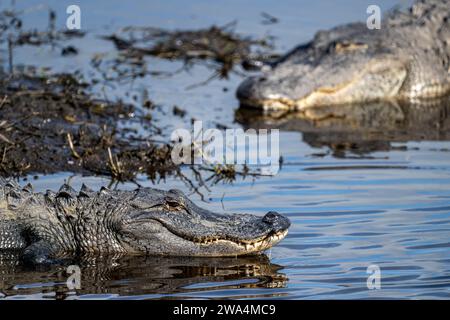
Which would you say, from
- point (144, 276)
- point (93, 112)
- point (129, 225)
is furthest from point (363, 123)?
point (144, 276)

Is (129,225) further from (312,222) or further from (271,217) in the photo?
(312,222)

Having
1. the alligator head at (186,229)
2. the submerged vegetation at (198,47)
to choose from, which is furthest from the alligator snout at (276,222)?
the submerged vegetation at (198,47)

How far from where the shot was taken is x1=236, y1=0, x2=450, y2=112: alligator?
46.7ft

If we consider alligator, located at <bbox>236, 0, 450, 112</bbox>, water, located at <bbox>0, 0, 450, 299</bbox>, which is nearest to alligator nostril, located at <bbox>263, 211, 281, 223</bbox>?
water, located at <bbox>0, 0, 450, 299</bbox>

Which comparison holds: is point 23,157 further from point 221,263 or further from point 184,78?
point 184,78

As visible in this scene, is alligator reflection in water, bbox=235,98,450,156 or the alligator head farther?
alligator reflection in water, bbox=235,98,450,156

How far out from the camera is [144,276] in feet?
26.9

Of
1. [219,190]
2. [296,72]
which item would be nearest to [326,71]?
[296,72]

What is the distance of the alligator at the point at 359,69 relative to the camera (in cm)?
1423

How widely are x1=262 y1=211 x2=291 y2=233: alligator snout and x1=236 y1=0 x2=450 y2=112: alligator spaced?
5.58 metres

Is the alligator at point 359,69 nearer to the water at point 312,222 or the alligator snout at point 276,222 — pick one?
the water at point 312,222

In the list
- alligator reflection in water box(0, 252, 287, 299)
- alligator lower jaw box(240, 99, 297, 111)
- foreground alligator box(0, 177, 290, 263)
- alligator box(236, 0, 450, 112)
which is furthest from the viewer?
alligator box(236, 0, 450, 112)

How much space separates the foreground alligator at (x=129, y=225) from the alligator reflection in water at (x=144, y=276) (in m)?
0.10

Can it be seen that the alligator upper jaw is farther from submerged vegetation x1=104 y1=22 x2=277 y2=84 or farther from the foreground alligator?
submerged vegetation x1=104 y1=22 x2=277 y2=84
